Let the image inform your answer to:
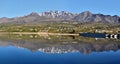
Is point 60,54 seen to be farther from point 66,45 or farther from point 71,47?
point 66,45

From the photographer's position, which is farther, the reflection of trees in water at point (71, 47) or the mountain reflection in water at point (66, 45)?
the mountain reflection in water at point (66, 45)

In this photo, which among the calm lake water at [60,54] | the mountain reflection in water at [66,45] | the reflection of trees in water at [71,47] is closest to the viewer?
the calm lake water at [60,54]

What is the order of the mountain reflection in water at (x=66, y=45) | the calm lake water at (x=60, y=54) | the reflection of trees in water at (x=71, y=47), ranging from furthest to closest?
the mountain reflection in water at (x=66, y=45)
the reflection of trees in water at (x=71, y=47)
the calm lake water at (x=60, y=54)

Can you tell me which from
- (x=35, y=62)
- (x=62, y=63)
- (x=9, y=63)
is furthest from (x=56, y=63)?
(x=9, y=63)

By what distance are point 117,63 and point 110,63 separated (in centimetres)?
107

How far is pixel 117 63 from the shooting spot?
44.8 meters

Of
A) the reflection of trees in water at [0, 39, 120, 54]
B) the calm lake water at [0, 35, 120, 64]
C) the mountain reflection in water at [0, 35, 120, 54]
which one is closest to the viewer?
the calm lake water at [0, 35, 120, 64]

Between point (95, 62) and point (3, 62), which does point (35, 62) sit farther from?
point (95, 62)

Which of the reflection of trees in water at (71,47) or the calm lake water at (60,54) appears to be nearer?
the calm lake water at (60,54)

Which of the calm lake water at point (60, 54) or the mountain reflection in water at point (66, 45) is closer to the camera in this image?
the calm lake water at point (60, 54)

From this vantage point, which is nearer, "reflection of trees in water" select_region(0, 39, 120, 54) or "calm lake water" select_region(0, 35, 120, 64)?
"calm lake water" select_region(0, 35, 120, 64)

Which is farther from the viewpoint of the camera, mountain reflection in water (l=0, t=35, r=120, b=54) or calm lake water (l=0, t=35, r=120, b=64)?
mountain reflection in water (l=0, t=35, r=120, b=54)

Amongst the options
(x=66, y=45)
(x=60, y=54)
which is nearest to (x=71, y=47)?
(x=66, y=45)

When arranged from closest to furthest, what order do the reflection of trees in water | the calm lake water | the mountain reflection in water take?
the calm lake water → the reflection of trees in water → the mountain reflection in water
